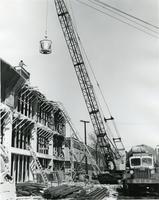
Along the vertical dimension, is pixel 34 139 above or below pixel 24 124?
below

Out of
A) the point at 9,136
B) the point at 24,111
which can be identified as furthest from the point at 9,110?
→ the point at 24,111

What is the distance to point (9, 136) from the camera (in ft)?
80.6

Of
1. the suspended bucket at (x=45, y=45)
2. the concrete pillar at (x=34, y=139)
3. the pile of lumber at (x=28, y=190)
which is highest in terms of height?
the suspended bucket at (x=45, y=45)

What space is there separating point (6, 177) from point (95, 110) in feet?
85.4

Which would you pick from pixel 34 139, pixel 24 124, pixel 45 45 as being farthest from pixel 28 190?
pixel 45 45

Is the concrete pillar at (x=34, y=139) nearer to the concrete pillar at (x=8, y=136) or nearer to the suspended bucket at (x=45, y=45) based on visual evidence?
the concrete pillar at (x=8, y=136)

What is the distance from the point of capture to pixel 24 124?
28.9 m

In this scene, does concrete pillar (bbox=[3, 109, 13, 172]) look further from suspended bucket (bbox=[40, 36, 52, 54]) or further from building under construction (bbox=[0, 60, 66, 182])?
suspended bucket (bbox=[40, 36, 52, 54])

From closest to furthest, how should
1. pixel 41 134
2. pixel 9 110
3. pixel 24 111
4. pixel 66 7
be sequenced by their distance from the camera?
pixel 9 110, pixel 24 111, pixel 41 134, pixel 66 7

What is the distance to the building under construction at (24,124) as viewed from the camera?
24577 mm

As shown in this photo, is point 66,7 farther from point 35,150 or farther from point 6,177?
point 6,177

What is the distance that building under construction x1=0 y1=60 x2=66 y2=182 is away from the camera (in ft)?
80.6

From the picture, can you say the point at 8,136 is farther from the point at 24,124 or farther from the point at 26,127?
the point at 26,127

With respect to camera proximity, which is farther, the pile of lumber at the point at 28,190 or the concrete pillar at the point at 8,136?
the concrete pillar at the point at 8,136
